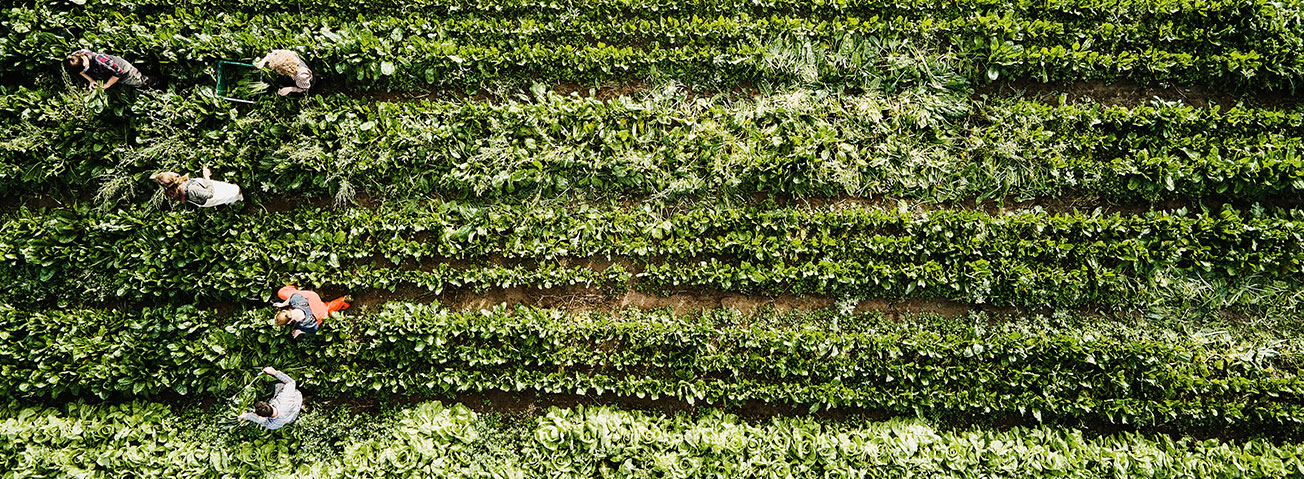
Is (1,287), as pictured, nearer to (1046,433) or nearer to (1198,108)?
(1046,433)

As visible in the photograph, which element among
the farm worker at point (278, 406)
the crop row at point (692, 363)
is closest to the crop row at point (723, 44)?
the crop row at point (692, 363)

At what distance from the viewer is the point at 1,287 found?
6.04 meters

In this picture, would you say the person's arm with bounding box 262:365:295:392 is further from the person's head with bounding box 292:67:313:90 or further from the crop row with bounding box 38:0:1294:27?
the crop row with bounding box 38:0:1294:27

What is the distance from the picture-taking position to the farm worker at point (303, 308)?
18.9 feet

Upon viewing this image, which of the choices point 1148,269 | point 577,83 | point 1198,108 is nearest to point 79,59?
point 577,83

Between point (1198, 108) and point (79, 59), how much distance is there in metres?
11.1

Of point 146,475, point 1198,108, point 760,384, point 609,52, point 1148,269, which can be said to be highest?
point 609,52

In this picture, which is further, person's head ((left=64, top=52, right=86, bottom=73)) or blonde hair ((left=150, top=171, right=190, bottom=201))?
person's head ((left=64, top=52, right=86, bottom=73))

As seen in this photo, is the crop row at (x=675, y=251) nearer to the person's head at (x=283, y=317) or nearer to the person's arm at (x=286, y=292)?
the person's arm at (x=286, y=292)

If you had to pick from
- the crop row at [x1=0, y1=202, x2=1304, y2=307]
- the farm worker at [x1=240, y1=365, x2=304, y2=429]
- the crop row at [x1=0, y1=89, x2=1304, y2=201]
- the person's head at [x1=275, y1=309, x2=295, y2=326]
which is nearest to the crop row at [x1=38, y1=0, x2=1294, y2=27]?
the crop row at [x1=0, y1=89, x2=1304, y2=201]

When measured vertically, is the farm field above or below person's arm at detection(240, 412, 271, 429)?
above

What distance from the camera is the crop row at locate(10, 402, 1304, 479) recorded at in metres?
5.88

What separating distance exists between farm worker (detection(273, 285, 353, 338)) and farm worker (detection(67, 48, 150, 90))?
2.48 metres

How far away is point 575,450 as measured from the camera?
5957 millimetres
